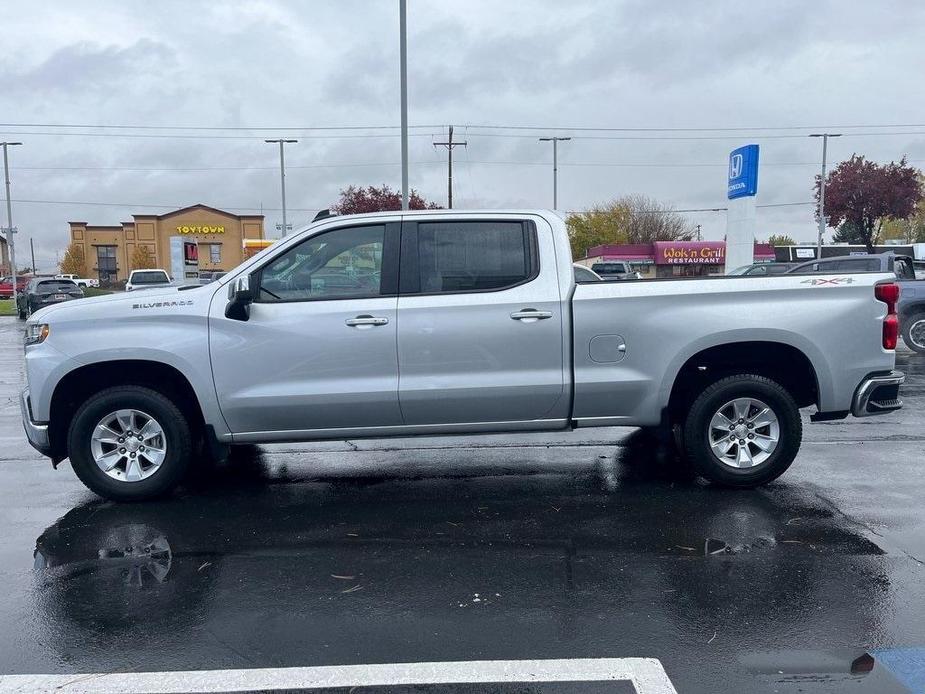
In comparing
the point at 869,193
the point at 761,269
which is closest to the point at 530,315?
the point at 761,269

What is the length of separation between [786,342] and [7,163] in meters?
46.0

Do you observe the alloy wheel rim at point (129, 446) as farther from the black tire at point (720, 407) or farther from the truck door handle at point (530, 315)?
the black tire at point (720, 407)

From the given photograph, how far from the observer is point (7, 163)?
4178cm

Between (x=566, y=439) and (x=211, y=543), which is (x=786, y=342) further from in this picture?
(x=211, y=543)

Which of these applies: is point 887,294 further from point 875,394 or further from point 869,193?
point 869,193

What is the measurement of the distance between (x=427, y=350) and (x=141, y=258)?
255 feet

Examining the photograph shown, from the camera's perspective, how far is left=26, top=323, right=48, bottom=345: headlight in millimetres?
5547

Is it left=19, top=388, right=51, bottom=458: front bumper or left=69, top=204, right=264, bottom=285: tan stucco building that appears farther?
left=69, top=204, right=264, bottom=285: tan stucco building

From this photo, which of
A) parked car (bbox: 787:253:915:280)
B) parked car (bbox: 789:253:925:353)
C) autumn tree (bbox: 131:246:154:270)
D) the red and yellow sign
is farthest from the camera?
the red and yellow sign

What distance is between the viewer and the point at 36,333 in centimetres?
561

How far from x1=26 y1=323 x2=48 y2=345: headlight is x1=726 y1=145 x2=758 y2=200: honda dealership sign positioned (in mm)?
20581

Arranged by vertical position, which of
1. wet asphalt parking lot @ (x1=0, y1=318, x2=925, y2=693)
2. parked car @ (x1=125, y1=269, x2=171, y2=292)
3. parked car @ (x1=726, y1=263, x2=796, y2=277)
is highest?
parked car @ (x1=726, y1=263, x2=796, y2=277)

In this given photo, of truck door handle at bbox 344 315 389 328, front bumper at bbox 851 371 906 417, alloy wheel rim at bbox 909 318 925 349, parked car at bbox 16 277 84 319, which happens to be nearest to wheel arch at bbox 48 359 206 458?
truck door handle at bbox 344 315 389 328

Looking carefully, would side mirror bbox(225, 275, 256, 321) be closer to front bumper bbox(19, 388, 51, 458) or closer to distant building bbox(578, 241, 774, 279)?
front bumper bbox(19, 388, 51, 458)
